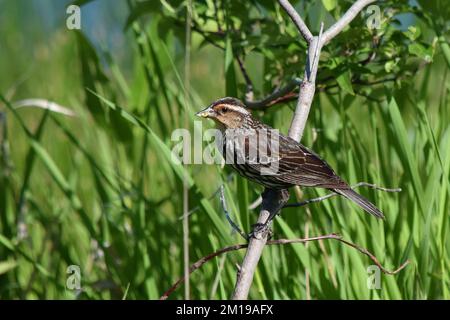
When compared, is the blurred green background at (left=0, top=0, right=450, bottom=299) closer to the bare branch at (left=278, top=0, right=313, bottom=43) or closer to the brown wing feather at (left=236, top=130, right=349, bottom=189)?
the brown wing feather at (left=236, top=130, right=349, bottom=189)

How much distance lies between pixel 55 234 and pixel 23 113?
277 centimetres

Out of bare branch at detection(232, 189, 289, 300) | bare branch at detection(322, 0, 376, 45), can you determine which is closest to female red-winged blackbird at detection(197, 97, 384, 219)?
bare branch at detection(232, 189, 289, 300)

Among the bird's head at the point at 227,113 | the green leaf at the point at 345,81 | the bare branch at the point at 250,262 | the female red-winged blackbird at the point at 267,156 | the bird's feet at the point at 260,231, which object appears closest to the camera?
the bare branch at the point at 250,262

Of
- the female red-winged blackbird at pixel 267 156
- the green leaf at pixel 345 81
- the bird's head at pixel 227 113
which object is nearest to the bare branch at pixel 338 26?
the green leaf at pixel 345 81

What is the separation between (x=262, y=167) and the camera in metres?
3.11

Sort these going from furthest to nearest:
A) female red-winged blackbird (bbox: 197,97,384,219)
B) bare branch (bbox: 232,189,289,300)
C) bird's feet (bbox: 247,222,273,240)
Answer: female red-winged blackbird (bbox: 197,97,384,219) → bird's feet (bbox: 247,222,273,240) → bare branch (bbox: 232,189,289,300)

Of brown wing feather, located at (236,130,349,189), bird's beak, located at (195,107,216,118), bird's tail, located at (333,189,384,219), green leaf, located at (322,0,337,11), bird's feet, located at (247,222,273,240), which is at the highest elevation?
green leaf, located at (322,0,337,11)

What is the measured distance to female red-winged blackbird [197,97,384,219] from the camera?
2.99m

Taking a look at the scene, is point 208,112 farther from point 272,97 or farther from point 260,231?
Answer: point 260,231

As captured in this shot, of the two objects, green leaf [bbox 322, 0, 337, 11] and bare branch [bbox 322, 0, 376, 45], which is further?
green leaf [bbox 322, 0, 337, 11]

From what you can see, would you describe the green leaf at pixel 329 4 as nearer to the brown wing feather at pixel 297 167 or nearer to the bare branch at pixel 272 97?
the bare branch at pixel 272 97

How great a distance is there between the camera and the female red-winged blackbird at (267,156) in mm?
2990

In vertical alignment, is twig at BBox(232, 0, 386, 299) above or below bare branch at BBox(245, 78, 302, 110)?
below

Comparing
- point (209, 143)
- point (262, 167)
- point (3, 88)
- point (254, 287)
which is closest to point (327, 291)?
point (254, 287)
